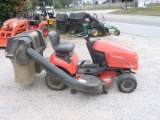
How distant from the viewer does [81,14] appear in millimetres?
9336

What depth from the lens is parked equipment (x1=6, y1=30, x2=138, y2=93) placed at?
3.63 m

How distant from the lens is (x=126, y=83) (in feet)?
12.5

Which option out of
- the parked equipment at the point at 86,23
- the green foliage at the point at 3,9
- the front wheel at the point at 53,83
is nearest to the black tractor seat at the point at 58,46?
the front wheel at the point at 53,83

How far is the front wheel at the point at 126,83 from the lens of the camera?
3.79 metres

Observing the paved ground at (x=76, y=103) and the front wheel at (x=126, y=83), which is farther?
the front wheel at (x=126, y=83)

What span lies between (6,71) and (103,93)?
7.73ft

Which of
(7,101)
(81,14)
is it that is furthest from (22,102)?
(81,14)

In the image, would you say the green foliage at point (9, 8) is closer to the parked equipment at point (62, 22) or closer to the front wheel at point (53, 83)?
the parked equipment at point (62, 22)

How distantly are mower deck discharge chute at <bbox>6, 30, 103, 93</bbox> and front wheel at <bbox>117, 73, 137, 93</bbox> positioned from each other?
34cm

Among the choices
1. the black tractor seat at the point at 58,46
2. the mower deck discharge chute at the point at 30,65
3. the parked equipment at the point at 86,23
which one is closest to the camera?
the mower deck discharge chute at the point at 30,65

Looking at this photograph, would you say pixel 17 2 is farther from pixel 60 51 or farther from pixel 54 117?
pixel 54 117

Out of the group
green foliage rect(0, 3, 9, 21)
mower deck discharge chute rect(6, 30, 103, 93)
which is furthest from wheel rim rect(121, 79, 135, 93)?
green foliage rect(0, 3, 9, 21)

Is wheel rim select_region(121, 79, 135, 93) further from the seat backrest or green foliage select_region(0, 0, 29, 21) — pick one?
green foliage select_region(0, 0, 29, 21)

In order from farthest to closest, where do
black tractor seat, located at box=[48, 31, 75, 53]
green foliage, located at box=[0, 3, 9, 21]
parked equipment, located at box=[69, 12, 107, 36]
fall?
green foliage, located at box=[0, 3, 9, 21] → parked equipment, located at box=[69, 12, 107, 36] → black tractor seat, located at box=[48, 31, 75, 53]
